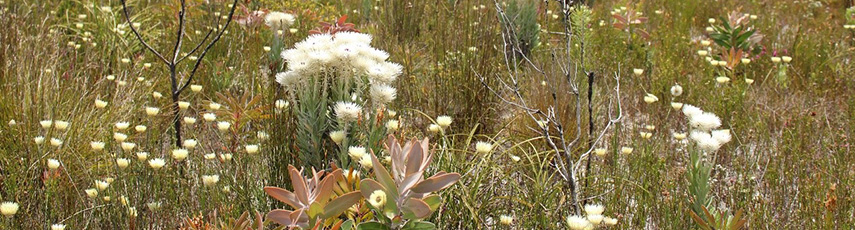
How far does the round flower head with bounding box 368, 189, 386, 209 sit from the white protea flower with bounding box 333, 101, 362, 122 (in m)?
0.44

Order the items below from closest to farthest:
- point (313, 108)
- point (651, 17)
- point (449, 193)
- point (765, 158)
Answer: point (313, 108) < point (449, 193) < point (765, 158) < point (651, 17)

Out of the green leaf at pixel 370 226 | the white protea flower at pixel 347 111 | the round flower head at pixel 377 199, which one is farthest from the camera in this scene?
the white protea flower at pixel 347 111

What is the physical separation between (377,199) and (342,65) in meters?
0.63

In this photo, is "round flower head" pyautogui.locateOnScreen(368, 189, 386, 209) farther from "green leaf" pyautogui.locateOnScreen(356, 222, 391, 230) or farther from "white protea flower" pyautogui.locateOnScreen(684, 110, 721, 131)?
"white protea flower" pyautogui.locateOnScreen(684, 110, 721, 131)

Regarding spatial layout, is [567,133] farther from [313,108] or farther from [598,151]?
[313,108]

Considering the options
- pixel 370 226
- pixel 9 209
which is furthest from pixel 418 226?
pixel 9 209

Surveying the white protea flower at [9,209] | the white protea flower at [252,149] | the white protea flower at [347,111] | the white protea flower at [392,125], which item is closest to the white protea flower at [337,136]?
the white protea flower at [347,111]

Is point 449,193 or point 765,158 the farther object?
point 765,158

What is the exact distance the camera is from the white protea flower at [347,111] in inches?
80.1

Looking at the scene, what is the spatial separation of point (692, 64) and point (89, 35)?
3677 mm

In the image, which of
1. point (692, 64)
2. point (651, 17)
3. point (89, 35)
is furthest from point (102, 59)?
point (651, 17)

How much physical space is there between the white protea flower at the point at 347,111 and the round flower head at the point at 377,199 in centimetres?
44

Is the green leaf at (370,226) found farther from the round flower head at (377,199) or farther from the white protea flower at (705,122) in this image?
the white protea flower at (705,122)

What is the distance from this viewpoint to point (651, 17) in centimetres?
610
